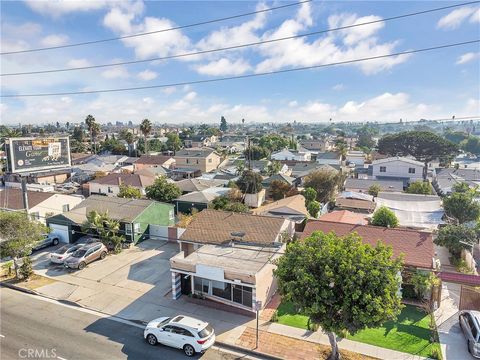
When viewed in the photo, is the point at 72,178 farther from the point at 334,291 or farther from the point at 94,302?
the point at 334,291

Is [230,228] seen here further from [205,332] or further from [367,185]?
[367,185]

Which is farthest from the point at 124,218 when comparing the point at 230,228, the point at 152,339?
the point at 152,339

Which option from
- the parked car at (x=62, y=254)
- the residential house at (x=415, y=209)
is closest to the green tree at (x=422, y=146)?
the residential house at (x=415, y=209)

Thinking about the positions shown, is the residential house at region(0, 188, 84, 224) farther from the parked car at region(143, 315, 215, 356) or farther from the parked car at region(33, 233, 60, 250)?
the parked car at region(143, 315, 215, 356)

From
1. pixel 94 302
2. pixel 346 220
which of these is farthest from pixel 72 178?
pixel 346 220

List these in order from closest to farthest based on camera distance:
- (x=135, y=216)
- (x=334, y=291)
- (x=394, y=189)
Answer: (x=334, y=291) → (x=135, y=216) → (x=394, y=189)

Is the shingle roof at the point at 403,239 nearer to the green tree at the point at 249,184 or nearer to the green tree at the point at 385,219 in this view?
the green tree at the point at 385,219
